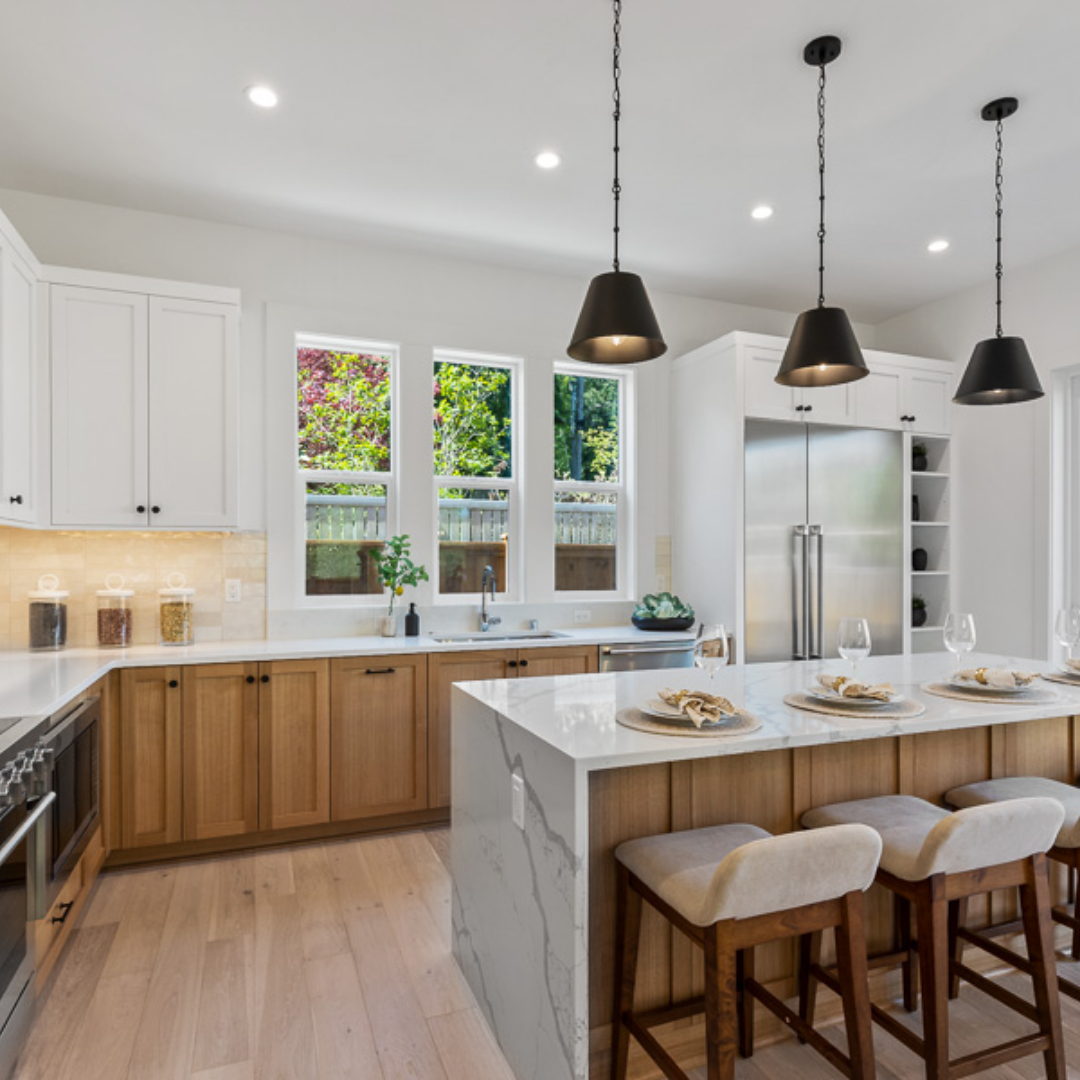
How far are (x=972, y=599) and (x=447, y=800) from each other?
3.46m

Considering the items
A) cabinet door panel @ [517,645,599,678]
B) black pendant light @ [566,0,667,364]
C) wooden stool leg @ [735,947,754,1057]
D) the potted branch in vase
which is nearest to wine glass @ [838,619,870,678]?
wooden stool leg @ [735,947,754,1057]

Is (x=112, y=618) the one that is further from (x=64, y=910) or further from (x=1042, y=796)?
(x=1042, y=796)

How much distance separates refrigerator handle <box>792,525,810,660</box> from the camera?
4371 mm

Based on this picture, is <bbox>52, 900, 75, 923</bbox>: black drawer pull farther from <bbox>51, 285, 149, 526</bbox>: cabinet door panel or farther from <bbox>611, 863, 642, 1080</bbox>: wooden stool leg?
<bbox>611, 863, 642, 1080</bbox>: wooden stool leg

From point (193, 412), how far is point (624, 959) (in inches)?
115

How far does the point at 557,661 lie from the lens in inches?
152

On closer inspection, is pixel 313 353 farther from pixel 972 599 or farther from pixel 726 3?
pixel 972 599

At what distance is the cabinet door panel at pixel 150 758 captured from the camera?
3.14 m

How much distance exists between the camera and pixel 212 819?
3.29m

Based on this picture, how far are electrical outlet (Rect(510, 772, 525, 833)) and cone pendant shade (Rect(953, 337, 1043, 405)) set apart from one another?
2.20 meters

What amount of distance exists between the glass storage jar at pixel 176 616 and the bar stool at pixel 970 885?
9.84ft

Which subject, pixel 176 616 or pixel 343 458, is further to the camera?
pixel 343 458

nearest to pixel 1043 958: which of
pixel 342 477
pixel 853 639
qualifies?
→ pixel 853 639

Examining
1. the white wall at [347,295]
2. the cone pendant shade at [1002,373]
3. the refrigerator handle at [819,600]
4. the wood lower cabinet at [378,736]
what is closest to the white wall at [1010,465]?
the refrigerator handle at [819,600]
